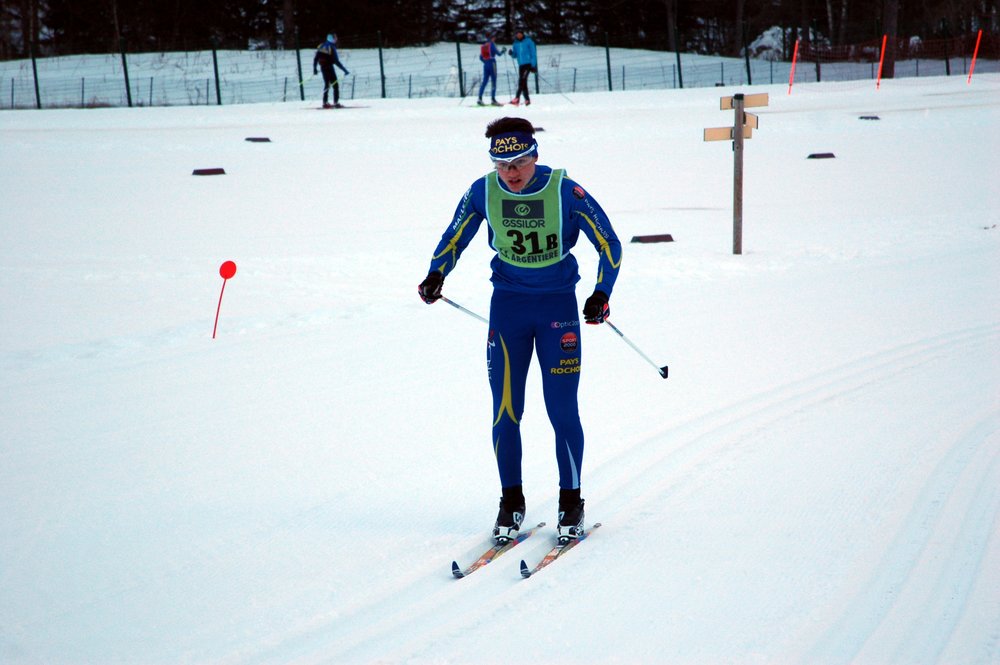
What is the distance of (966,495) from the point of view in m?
4.55

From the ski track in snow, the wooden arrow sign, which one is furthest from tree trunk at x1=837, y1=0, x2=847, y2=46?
the ski track in snow

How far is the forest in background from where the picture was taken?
44594 mm

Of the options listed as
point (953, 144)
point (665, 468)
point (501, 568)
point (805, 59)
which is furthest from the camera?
point (805, 59)

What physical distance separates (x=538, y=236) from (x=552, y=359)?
1.75ft

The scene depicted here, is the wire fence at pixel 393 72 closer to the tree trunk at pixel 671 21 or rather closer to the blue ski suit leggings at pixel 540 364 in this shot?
the tree trunk at pixel 671 21

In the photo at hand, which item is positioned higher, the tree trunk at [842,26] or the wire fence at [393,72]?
the tree trunk at [842,26]

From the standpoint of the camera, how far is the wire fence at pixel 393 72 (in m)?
30.5

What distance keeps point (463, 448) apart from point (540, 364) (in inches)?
58.9

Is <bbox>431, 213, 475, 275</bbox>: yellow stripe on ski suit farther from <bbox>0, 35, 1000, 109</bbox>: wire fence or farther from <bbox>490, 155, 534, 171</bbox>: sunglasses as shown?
<bbox>0, 35, 1000, 109</bbox>: wire fence

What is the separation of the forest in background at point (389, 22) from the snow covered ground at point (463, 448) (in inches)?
1226

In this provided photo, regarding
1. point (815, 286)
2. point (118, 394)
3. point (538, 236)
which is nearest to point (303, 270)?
point (118, 394)

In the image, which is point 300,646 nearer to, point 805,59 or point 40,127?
point 40,127

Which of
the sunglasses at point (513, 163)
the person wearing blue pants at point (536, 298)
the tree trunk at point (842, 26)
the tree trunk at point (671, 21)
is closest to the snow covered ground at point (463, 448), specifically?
the person wearing blue pants at point (536, 298)

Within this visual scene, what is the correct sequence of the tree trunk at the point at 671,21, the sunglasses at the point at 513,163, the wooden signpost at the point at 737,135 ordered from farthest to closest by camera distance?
the tree trunk at the point at 671,21 → the wooden signpost at the point at 737,135 → the sunglasses at the point at 513,163
